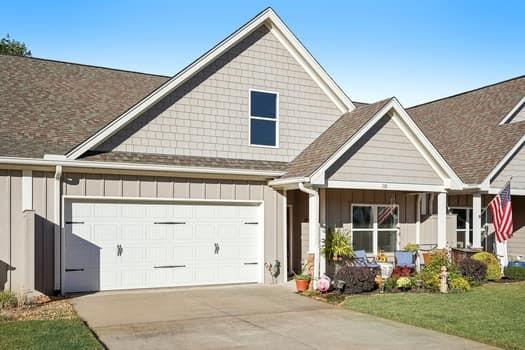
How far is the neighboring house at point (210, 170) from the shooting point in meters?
13.3

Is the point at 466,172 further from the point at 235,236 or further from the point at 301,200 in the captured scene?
the point at 235,236

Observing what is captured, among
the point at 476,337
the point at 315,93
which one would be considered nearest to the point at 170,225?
the point at 315,93

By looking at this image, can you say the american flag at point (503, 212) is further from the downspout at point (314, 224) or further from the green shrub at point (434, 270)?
the downspout at point (314, 224)

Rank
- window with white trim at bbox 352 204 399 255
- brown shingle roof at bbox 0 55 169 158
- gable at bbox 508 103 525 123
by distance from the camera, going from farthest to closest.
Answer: gable at bbox 508 103 525 123, window with white trim at bbox 352 204 399 255, brown shingle roof at bbox 0 55 169 158

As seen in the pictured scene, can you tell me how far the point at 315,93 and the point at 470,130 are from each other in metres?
6.95

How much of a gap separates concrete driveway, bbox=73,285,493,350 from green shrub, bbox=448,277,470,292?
3.93 meters

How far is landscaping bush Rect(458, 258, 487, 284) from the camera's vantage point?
15562 millimetres

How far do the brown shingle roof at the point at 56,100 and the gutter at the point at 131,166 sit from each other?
0.71 ft

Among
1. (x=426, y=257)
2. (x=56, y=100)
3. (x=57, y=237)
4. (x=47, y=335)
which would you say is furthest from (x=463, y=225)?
(x=47, y=335)

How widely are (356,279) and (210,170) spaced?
14.9 ft

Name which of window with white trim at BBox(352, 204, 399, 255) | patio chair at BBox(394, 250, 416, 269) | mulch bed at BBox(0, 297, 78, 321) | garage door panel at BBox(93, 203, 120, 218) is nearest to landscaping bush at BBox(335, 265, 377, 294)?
patio chair at BBox(394, 250, 416, 269)

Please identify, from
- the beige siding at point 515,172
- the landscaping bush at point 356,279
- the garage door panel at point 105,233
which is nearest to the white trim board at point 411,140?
the beige siding at point 515,172

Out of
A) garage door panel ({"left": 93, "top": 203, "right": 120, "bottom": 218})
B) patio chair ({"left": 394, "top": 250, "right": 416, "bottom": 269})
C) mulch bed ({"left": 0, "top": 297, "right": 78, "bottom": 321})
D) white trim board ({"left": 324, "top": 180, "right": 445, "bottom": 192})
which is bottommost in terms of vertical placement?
mulch bed ({"left": 0, "top": 297, "right": 78, "bottom": 321})

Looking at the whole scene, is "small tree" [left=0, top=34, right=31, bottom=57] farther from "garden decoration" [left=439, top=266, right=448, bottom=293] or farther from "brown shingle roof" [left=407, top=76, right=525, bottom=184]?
"garden decoration" [left=439, top=266, right=448, bottom=293]
